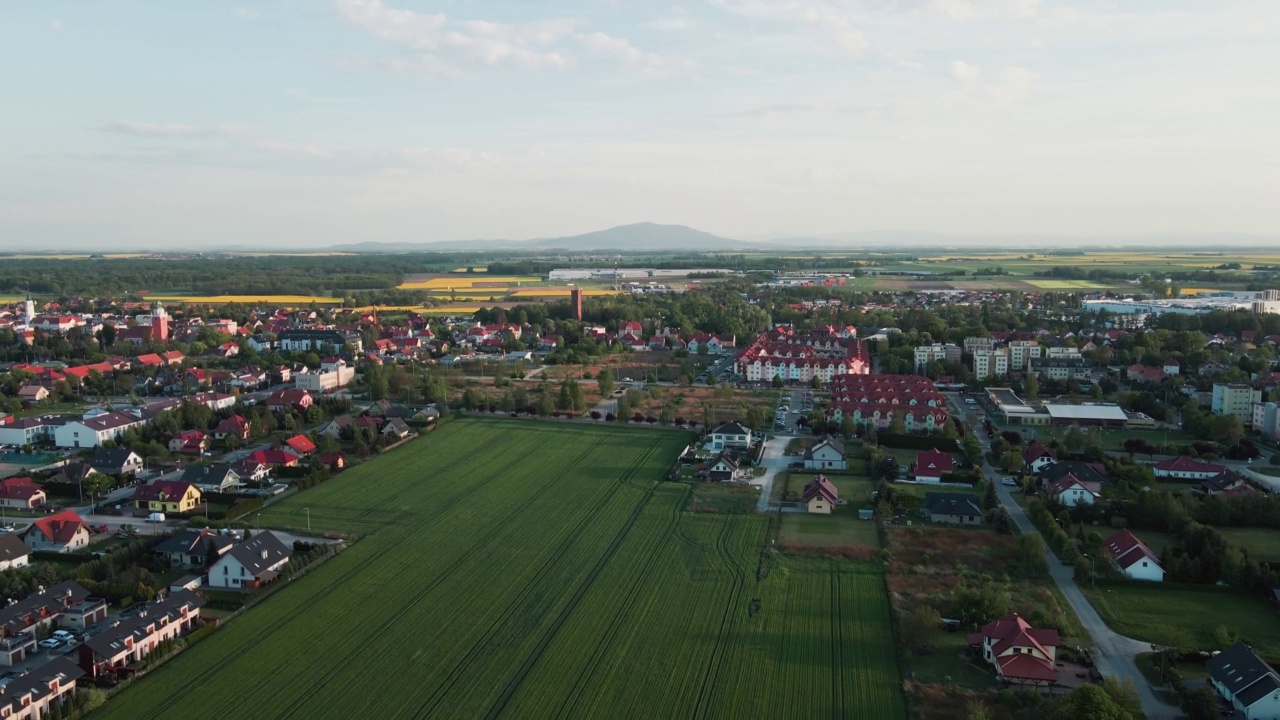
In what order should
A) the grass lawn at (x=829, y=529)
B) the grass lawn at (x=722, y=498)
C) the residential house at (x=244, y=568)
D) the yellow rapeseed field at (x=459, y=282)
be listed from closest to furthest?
the residential house at (x=244, y=568) → the grass lawn at (x=829, y=529) → the grass lawn at (x=722, y=498) → the yellow rapeseed field at (x=459, y=282)

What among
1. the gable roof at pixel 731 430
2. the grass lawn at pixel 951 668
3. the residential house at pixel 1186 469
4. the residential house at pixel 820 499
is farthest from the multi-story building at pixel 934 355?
the grass lawn at pixel 951 668

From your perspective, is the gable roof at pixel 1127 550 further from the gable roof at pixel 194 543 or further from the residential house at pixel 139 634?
the gable roof at pixel 194 543

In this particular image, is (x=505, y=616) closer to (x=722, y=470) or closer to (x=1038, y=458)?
(x=722, y=470)

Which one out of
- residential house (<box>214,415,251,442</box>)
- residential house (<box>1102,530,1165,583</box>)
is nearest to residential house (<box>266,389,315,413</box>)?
residential house (<box>214,415,251,442</box>)

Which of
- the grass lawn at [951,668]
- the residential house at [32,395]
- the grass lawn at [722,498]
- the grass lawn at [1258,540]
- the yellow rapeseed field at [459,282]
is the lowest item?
the grass lawn at [951,668]

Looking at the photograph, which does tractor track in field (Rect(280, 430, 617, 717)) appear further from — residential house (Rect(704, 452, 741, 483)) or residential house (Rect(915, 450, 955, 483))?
residential house (Rect(915, 450, 955, 483))

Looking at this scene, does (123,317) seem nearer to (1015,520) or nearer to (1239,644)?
(1015,520)

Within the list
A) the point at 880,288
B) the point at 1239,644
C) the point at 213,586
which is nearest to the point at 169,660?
the point at 213,586

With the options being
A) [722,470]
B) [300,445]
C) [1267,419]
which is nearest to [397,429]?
[300,445]
